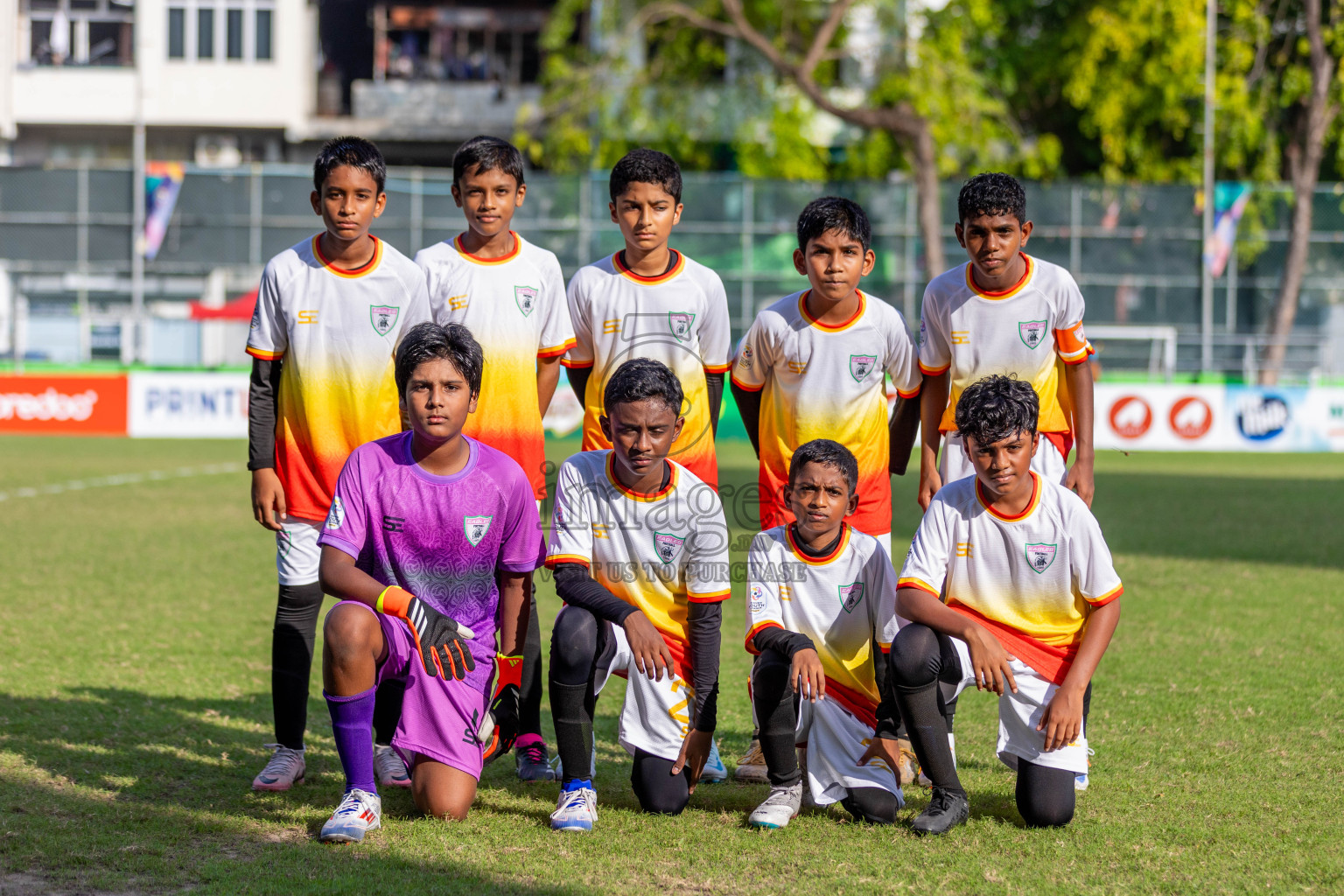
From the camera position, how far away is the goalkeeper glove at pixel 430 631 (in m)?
3.78

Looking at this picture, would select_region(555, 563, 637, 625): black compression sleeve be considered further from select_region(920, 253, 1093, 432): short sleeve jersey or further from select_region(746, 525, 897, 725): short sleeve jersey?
select_region(920, 253, 1093, 432): short sleeve jersey

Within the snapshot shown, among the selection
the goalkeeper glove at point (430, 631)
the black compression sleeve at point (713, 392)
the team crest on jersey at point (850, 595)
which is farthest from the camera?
the black compression sleeve at point (713, 392)

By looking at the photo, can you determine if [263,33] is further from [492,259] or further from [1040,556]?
[1040,556]

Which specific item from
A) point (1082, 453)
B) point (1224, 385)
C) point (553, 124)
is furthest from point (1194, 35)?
point (1082, 453)

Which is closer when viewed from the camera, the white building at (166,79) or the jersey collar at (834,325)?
the jersey collar at (834,325)

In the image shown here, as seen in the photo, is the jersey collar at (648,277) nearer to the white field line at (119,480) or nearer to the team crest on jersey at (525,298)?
the team crest on jersey at (525,298)

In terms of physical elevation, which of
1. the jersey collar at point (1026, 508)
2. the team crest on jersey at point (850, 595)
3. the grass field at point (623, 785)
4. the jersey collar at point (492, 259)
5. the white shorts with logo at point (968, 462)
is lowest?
the grass field at point (623, 785)

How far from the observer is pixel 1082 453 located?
455 centimetres

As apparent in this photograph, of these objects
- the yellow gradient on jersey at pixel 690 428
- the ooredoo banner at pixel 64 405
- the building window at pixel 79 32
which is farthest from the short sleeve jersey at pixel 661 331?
the building window at pixel 79 32

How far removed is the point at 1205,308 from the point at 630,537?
2414 cm

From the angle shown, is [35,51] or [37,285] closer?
[37,285]

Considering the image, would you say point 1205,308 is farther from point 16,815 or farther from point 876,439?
point 16,815

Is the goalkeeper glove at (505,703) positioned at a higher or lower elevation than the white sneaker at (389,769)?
higher

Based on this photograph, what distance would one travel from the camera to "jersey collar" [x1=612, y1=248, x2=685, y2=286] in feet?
15.3
